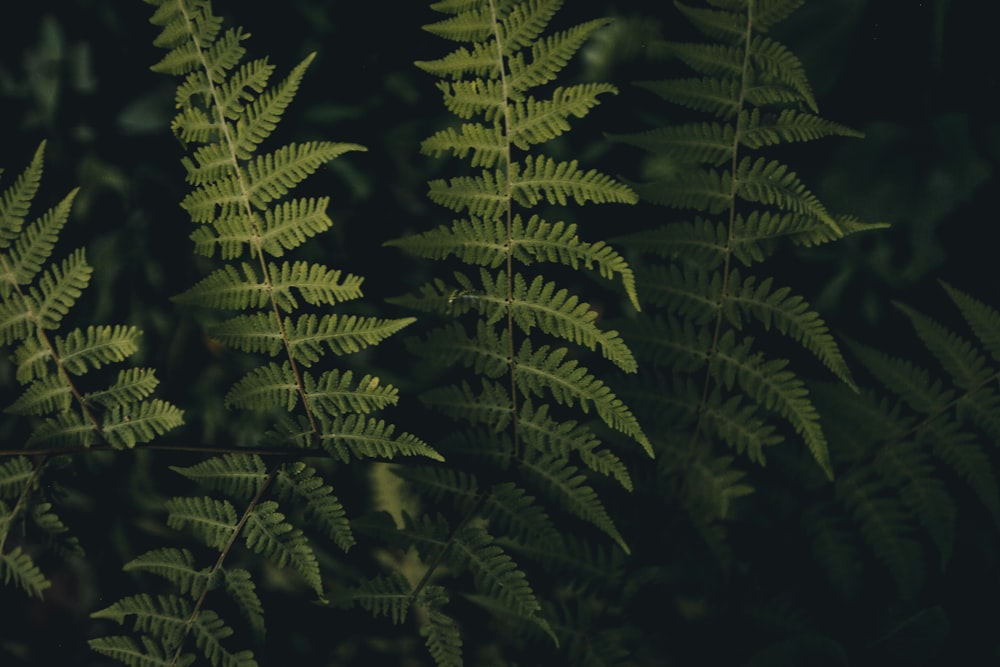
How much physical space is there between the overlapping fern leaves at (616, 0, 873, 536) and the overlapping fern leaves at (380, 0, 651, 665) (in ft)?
0.44

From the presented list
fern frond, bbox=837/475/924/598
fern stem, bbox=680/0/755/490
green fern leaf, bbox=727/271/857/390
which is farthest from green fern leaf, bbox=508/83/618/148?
fern frond, bbox=837/475/924/598

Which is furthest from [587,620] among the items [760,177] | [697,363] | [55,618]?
[55,618]

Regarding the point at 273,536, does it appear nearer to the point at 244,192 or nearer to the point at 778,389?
the point at 244,192

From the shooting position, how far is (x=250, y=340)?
1.10 m

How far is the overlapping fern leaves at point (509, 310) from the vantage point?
976 millimetres

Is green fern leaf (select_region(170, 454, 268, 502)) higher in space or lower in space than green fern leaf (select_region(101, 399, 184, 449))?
lower

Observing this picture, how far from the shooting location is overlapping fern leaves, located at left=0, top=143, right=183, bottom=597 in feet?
3.60

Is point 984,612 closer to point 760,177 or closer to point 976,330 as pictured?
point 976,330

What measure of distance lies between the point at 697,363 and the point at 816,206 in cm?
29

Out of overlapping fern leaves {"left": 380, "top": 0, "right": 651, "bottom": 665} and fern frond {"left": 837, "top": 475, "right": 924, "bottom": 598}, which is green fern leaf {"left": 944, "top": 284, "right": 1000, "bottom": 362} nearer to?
fern frond {"left": 837, "top": 475, "right": 924, "bottom": 598}

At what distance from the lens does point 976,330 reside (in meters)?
1.13

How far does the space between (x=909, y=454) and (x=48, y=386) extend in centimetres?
132

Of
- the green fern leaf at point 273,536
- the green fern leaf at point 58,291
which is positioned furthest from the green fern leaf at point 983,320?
the green fern leaf at point 58,291

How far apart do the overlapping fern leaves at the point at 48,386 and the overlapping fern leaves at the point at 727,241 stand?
2.49 ft
